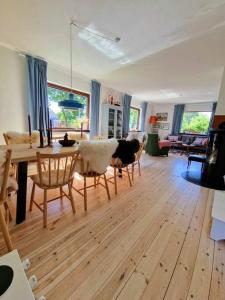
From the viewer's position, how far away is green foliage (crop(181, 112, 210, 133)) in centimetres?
734

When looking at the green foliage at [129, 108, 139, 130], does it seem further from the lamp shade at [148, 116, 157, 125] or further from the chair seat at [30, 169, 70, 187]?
the chair seat at [30, 169, 70, 187]

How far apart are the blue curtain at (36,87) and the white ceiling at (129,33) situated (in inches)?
9.2

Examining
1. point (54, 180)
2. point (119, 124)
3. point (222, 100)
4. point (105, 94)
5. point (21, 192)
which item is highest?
point (105, 94)

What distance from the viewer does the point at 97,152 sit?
189 centimetres

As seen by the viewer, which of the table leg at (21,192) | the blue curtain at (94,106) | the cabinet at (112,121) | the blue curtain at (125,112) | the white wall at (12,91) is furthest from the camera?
the blue curtain at (125,112)

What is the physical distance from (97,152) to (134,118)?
6294 millimetres

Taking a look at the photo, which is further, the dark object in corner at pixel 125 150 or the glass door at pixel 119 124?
the glass door at pixel 119 124

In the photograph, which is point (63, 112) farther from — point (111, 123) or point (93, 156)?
point (93, 156)

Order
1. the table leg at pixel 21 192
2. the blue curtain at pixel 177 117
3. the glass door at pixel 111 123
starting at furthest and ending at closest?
the blue curtain at pixel 177 117 → the glass door at pixel 111 123 → the table leg at pixel 21 192

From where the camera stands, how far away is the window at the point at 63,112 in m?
3.97

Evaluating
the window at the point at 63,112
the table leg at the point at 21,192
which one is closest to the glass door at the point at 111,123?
the window at the point at 63,112

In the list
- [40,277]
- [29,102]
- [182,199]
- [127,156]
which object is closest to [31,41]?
[29,102]

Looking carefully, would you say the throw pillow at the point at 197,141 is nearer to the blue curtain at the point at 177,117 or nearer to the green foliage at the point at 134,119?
the blue curtain at the point at 177,117

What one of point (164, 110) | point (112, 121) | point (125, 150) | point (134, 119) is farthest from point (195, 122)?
point (125, 150)
